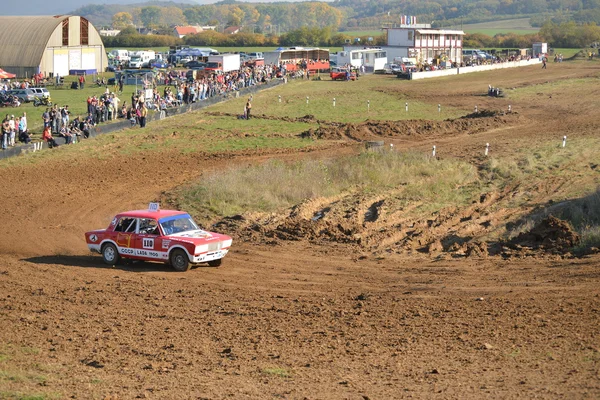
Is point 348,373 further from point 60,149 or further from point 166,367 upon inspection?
point 60,149

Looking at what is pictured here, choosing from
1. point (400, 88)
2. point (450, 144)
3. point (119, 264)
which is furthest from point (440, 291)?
point (400, 88)

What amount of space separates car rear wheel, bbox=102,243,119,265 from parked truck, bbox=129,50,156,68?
227 feet

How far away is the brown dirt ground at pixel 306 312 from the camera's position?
442 inches

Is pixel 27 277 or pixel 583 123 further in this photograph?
pixel 583 123

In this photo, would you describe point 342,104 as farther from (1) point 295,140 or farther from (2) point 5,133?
(2) point 5,133

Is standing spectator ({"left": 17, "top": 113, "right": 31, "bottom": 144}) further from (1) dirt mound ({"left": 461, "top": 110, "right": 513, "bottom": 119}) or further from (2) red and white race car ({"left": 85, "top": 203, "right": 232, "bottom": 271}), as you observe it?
(1) dirt mound ({"left": 461, "top": 110, "right": 513, "bottom": 119})

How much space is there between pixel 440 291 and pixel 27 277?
8549 mm

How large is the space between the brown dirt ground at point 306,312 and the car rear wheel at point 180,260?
27 centimetres

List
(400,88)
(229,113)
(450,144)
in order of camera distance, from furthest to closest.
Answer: (400,88), (229,113), (450,144)

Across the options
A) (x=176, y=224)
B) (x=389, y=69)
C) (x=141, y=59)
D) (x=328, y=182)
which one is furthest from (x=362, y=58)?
(x=176, y=224)

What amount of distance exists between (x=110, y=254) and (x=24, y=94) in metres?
37.6

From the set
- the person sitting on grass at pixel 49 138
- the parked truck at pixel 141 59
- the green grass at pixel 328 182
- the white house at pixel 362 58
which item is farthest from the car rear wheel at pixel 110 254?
the parked truck at pixel 141 59

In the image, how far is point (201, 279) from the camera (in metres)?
17.5

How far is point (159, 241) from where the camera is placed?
714 inches
